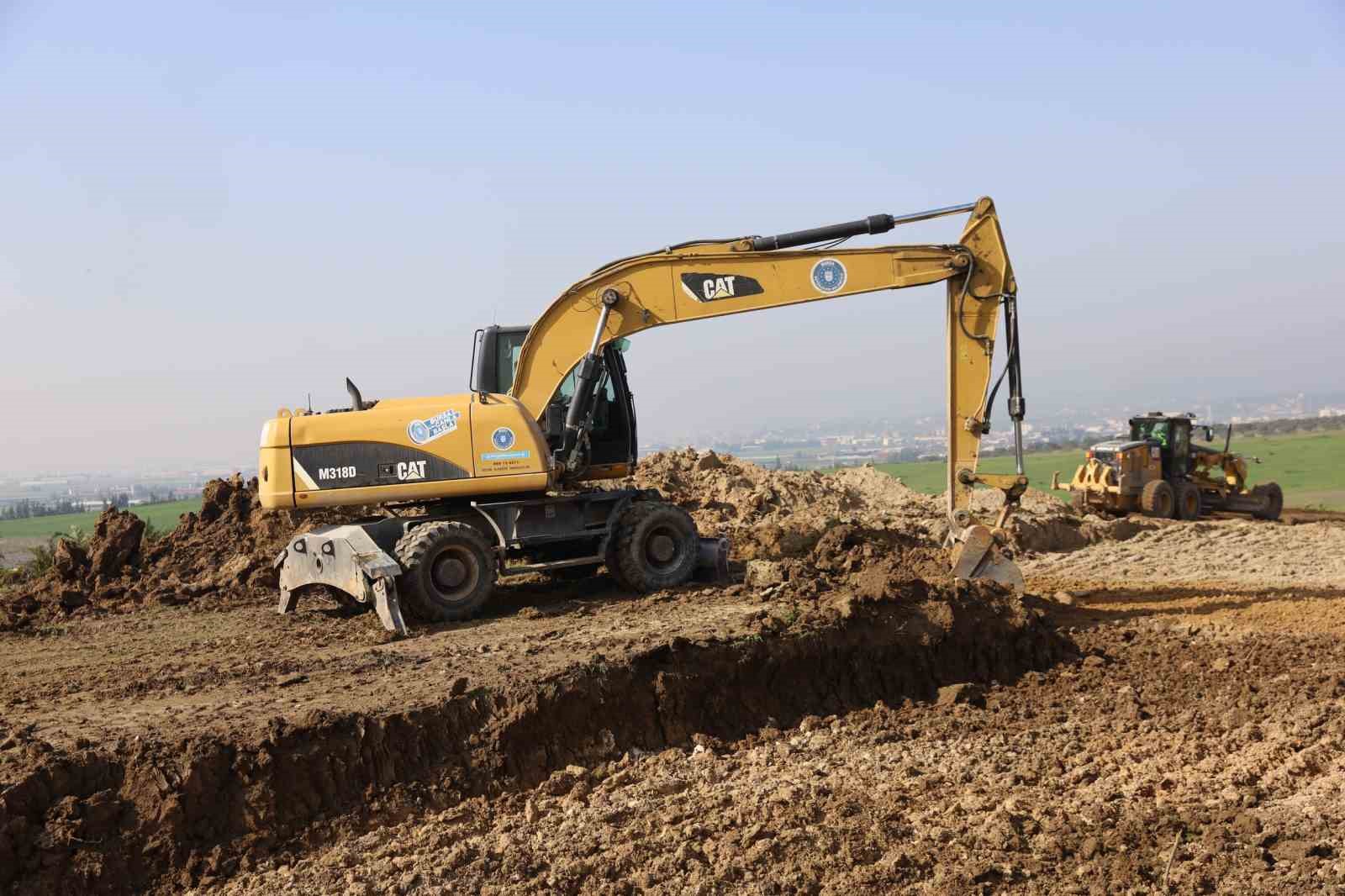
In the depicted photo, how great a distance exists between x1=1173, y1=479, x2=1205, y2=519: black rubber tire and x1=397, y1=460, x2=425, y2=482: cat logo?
50.7ft

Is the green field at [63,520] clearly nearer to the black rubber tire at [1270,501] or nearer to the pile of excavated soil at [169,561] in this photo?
the pile of excavated soil at [169,561]

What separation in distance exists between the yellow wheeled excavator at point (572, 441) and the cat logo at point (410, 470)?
0.05 ft

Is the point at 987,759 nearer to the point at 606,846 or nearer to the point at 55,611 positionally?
the point at 606,846

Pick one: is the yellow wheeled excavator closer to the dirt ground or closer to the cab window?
the cab window

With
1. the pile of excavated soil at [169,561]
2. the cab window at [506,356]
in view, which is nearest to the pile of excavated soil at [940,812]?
the cab window at [506,356]

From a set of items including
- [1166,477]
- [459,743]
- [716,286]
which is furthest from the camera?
[1166,477]

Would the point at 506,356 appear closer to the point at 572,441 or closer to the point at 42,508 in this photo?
the point at 572,441

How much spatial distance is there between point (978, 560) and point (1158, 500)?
37.0 feet

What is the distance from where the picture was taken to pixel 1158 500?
20.2 metres

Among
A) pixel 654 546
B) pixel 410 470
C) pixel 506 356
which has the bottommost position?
pixel 654 546

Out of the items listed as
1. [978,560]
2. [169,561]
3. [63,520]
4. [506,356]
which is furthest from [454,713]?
[63,520]

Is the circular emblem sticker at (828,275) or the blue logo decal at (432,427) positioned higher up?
the circular emblem sticker at (828,275)

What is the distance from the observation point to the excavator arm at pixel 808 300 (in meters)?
10.8

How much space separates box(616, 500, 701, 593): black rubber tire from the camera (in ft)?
36.5
